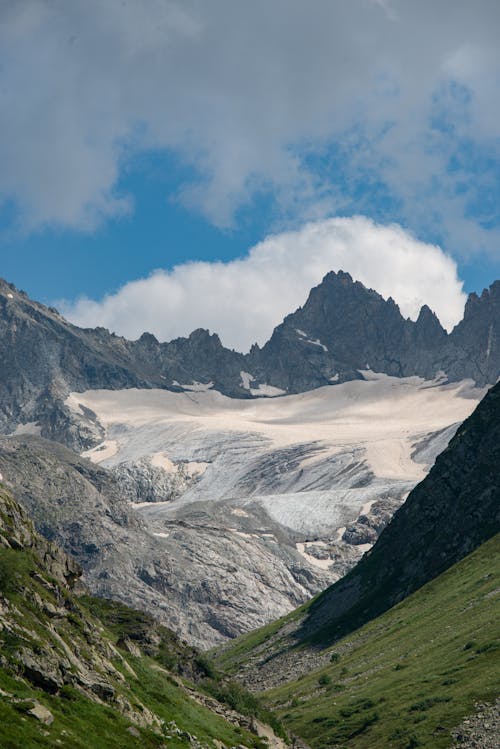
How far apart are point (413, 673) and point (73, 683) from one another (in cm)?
8130

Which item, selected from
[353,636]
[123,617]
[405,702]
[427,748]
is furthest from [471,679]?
[353,636]

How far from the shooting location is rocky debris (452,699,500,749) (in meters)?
92.9

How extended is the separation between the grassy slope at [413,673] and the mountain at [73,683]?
703 inches

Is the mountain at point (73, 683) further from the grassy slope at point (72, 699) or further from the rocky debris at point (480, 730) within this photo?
the rocky debris at point (480, 730)

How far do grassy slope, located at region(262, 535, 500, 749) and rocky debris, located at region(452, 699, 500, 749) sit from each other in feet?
4.62

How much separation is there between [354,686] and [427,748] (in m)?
47.7

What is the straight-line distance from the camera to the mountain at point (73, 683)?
55062mm

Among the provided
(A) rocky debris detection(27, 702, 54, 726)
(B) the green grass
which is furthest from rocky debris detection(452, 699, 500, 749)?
(A) rocky debris detection(27, 702, 54, 726)

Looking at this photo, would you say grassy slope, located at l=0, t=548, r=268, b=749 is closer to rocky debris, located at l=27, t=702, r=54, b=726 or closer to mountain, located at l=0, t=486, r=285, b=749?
mountain, located at l=0, t=486, r=285, b=749

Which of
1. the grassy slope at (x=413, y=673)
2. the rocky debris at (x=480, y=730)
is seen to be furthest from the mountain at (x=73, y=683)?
the grassy slope at (x=413, y=673)

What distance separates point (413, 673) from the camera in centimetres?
13425

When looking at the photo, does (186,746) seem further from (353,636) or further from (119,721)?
(353,636)

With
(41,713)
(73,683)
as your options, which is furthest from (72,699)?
(41,713)

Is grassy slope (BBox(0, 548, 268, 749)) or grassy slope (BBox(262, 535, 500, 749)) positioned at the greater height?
grassy slope (BBox(0, 548, 268, 749))
